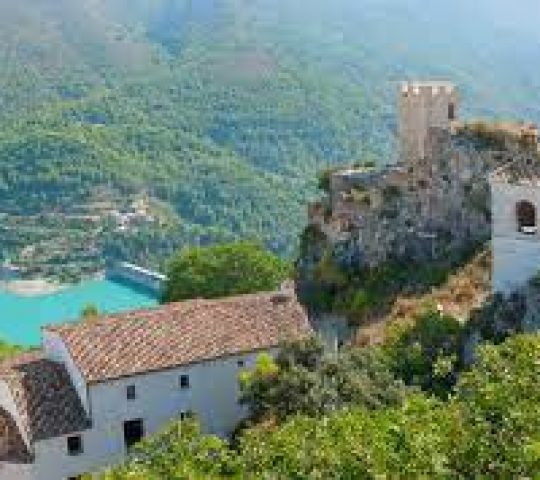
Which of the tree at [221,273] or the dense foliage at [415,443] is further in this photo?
the tree at [221,273]

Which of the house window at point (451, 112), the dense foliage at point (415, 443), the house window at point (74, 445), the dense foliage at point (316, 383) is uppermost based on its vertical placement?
the house window at point (451, 112)

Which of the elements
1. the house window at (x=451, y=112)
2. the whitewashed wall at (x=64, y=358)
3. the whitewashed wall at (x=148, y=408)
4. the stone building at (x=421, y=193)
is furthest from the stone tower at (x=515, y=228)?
the whitewashed wall at (x=64, y=358)

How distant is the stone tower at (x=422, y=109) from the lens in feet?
154

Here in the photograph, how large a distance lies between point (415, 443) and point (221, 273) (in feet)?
105

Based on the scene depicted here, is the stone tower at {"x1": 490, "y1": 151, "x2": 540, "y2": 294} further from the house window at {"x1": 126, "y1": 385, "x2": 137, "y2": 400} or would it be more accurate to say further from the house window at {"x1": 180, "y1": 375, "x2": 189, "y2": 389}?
the house window at {"x1": 126, "y1": 385, "x2": 137, "y2": 400}

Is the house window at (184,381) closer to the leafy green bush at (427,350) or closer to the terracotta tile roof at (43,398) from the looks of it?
the terracotta tile roof at (43,398)

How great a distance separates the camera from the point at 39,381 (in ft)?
123

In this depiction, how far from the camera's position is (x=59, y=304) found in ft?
395

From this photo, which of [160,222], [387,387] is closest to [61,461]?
[387,387]

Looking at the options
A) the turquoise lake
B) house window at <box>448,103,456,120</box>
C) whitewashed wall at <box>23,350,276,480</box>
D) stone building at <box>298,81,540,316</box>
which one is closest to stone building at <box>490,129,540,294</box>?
stone building at <box>298,81,540,316</box>

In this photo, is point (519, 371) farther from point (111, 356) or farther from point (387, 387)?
point (111, 356)

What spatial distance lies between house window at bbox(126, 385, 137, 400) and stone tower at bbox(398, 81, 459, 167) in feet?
48.1

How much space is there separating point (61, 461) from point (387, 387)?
9.51 metres

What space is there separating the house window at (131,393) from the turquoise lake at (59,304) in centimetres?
6629
